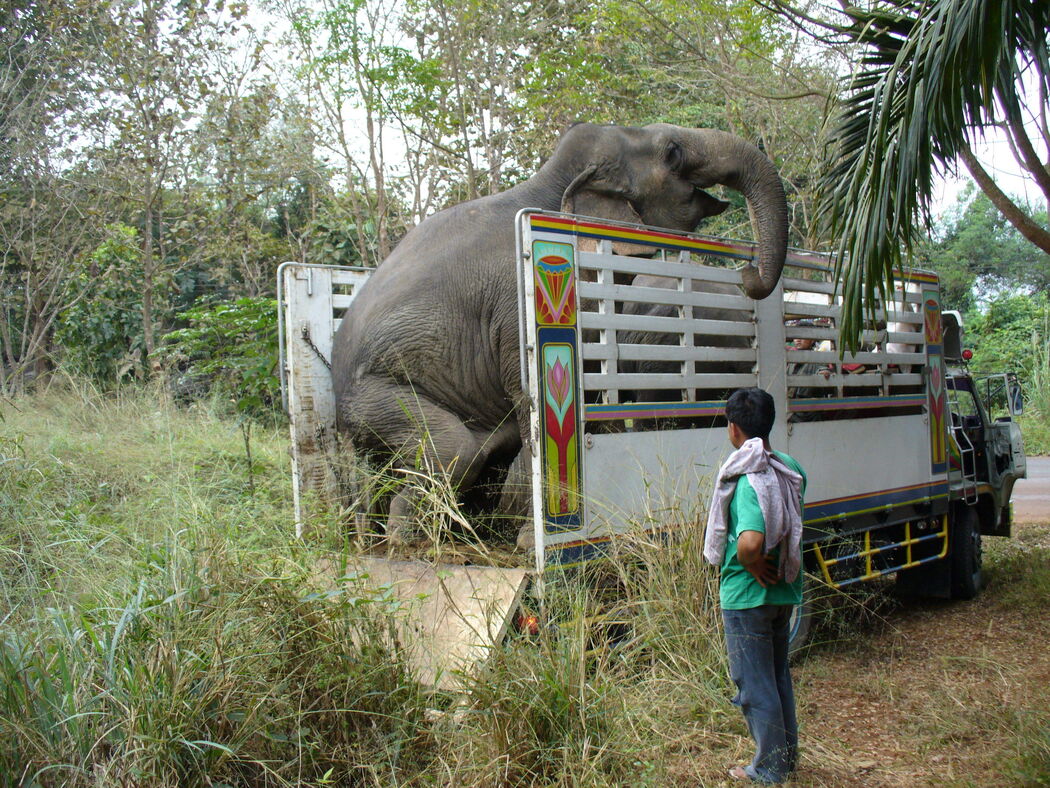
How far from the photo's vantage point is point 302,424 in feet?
17.3

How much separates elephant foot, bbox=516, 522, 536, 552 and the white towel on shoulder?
3.47ft

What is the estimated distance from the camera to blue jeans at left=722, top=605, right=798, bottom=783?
3.42 metres

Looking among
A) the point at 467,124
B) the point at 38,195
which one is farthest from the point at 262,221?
the point at 467,124

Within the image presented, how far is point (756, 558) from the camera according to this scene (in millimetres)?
3320

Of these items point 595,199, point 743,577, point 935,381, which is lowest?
point 743,577

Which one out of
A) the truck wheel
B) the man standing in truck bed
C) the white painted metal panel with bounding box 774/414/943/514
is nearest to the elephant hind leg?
the white painted metal panel with bounding box 774/414/943/514

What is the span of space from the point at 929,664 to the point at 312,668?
3.61m

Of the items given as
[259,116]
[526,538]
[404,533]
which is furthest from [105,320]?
[526,538]

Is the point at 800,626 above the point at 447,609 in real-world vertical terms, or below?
below

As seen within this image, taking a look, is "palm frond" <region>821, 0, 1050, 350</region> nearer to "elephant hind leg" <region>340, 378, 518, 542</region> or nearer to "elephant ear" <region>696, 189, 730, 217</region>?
"elephant ear" <region>696, 189, 730, 217</region>

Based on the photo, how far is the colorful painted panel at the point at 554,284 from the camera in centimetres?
404

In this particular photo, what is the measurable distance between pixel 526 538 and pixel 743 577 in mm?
1244

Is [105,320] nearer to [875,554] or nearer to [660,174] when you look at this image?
[660,174]

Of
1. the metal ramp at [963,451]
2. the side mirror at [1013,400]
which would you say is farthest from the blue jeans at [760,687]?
the side mirror at [1013,400]
